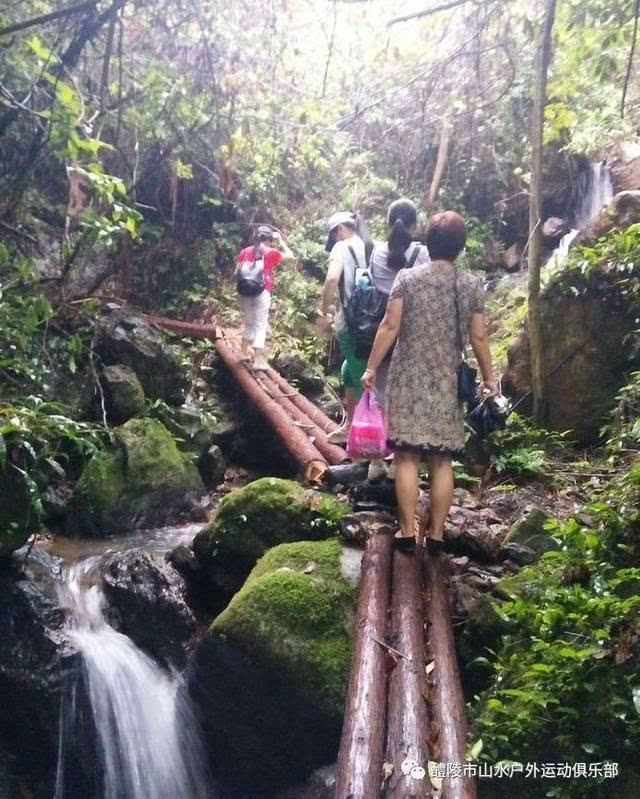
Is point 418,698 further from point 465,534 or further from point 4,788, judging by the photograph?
point 4,788

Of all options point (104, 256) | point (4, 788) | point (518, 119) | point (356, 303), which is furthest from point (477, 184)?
point (4, 788)

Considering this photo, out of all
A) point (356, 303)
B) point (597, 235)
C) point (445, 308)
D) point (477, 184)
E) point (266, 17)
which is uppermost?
point (477, 184)

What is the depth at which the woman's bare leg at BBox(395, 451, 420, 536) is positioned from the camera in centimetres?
417

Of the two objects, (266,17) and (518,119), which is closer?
(266,17)

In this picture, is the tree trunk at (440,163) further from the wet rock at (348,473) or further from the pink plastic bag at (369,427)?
the pink plastic bag at (369,427)

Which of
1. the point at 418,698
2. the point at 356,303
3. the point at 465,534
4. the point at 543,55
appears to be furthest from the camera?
the point at 543,55

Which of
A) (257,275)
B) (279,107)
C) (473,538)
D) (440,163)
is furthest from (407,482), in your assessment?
(440,163)

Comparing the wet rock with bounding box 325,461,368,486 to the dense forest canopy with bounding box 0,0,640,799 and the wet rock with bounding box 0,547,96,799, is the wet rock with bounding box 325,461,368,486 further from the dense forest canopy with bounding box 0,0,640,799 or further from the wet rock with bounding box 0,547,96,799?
the wet rock with bounding box 0,547,96,799

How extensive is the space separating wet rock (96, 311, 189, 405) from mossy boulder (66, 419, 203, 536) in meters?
1.00

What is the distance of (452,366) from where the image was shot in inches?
163

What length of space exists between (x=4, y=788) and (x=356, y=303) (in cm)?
444

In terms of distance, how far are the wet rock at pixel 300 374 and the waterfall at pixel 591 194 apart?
5.48m

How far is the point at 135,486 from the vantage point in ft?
24.1

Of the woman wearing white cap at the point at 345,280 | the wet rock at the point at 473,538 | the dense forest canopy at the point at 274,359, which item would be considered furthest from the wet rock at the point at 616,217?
the wet rock at the point at 473,538
